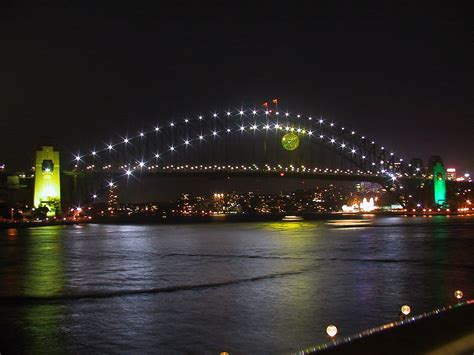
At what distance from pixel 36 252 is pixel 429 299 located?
17.5 m

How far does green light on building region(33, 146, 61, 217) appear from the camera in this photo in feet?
224

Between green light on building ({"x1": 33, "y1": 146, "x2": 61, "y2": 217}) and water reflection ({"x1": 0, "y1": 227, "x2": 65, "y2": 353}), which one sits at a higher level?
green light on building ({"x1": 33, "y1": 146, "x2": 61, "y2": 217})

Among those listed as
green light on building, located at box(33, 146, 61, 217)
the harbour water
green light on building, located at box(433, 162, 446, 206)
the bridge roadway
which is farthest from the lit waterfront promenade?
green light on building, located at box(433, 162, 446, 206)

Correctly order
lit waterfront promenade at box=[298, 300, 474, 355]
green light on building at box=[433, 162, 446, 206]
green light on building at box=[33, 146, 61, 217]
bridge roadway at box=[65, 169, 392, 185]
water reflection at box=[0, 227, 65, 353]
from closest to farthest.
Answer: lit waterfront promenade at box=[298, 300, 474, 355] → water reflection at box=[0, 227, 65, 353] → green light on building at box=[33, 146, 61, 217] → bridge roadway at box=[65, 169, 392, 185] → green light on building at box=[433, 162, 446, 206]

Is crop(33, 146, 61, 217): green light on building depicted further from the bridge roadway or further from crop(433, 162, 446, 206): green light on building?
crop(433, 162, 446, 206): green light on building

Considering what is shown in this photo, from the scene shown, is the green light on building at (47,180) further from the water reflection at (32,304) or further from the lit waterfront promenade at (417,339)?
the lit waterfront promenade at (417,339)

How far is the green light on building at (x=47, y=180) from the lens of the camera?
6812 centimetres

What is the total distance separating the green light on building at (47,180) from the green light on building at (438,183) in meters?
53.5

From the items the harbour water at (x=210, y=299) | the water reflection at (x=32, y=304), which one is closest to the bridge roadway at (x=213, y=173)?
the water reflection at (x=32, y=304)

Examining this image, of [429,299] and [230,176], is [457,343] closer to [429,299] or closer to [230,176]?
[429,299]

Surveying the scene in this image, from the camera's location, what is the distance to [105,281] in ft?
44.9

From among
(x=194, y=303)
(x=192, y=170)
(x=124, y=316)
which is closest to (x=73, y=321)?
(x=124, y=316)

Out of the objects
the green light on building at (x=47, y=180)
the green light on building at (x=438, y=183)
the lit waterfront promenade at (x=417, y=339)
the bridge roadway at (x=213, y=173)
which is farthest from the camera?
the green light on building at (x=438, y=183)

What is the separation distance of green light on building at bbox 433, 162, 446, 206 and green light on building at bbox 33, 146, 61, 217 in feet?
175
